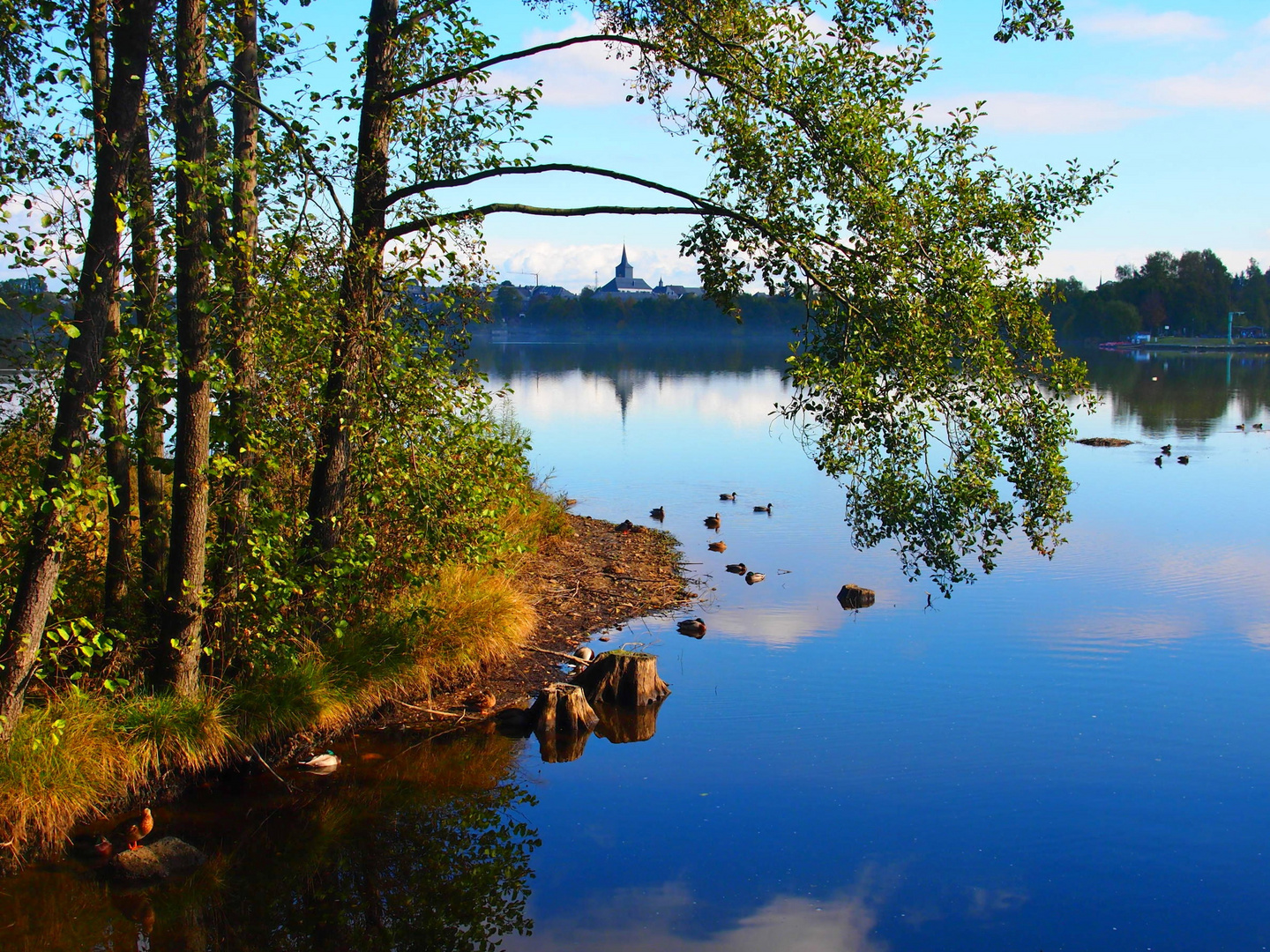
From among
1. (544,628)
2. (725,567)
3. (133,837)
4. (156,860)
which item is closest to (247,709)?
(133,837)

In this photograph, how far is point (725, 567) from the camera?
15.6 meters

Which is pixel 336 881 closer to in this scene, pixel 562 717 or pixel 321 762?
pixel 321 762

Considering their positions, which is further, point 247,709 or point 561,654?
point 561,654

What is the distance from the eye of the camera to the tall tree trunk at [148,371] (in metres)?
6.68

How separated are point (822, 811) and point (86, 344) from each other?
597 centimetres

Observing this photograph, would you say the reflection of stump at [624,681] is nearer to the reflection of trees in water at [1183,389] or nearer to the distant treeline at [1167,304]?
the reflection of trees in water at [1183,389]

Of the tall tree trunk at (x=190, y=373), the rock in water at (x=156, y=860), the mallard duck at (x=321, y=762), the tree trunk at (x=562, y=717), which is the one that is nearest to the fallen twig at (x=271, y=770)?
the mallard duck at (x=321, y=762)

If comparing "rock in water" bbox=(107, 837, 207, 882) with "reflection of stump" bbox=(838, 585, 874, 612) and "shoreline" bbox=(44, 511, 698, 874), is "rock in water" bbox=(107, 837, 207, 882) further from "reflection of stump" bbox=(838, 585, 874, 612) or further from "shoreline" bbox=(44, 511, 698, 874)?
"reflection of stump" bbox=(838, 585, 874, 612)

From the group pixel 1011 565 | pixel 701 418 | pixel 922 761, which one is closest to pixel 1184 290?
pixel 701 418

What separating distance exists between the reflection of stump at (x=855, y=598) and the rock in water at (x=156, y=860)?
8.79 metres

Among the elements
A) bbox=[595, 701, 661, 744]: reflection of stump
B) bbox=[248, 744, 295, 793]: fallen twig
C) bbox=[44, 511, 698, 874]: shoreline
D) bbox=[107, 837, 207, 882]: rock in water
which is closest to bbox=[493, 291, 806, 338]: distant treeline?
bbox=[44, 511, 698, 874]: shoreline

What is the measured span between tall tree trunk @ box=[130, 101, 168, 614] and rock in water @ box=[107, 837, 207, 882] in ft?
6.09

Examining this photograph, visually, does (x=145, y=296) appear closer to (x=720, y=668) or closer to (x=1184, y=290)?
(x=720, y=668)

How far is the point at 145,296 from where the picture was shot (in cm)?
711
